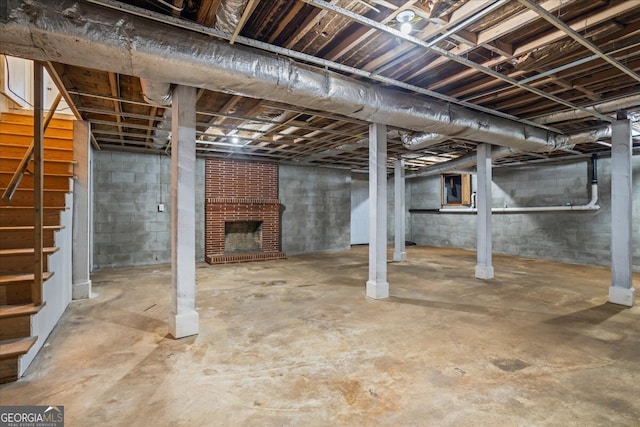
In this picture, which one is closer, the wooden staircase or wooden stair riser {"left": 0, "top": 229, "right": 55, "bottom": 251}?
the wooden staircase

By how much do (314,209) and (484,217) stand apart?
4.64m

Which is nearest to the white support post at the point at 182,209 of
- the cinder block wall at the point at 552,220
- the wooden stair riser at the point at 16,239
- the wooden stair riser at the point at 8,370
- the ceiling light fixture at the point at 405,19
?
the wooden stair riser at the point at 8,370

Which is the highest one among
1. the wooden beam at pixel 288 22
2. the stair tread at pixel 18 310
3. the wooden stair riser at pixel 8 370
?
the wooden beam at pixel 288 22

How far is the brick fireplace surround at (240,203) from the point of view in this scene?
292 inches

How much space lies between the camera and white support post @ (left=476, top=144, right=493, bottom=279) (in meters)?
5.70

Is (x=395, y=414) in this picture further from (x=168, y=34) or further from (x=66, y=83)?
(x=66, y=83)

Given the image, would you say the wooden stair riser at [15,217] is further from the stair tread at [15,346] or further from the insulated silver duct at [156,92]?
the insulated silver duct at [156,92]

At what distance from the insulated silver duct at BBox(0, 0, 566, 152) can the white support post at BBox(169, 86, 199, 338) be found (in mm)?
434

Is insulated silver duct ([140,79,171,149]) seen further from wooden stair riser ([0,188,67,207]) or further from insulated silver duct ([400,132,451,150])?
insulated silver duct ([400,132,451,150])

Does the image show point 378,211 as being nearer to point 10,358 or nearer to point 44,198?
point 10,358

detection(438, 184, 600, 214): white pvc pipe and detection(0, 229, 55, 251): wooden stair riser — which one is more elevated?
detection(438, 184, 600, 214): white pvc pipe

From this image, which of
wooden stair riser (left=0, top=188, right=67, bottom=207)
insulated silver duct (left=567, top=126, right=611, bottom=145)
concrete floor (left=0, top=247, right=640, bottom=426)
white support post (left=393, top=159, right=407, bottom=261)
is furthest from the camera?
white support post (left=393, top=159, right=407, bottom=261)

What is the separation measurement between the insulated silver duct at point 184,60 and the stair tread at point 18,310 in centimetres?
183

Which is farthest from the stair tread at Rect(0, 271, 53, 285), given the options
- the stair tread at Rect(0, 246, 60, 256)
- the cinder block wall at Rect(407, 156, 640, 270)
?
the cinder block wall at Rect(407, 156, 640, 270)
